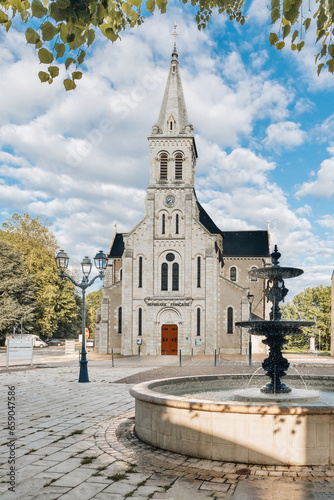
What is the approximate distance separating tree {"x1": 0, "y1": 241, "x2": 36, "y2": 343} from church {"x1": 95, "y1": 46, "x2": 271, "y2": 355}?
40.1 feet

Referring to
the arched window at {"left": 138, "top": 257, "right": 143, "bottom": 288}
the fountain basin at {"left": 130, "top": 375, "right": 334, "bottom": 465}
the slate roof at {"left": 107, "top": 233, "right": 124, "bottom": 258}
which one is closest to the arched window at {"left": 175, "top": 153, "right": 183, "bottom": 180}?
the arched window at {"left": 138, "top": 257, "right": 143, "bottom": 288}

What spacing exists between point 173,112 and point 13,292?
2717 cm

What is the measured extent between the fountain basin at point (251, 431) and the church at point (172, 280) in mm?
34083

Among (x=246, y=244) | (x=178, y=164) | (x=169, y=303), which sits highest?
(x=178, y=164)

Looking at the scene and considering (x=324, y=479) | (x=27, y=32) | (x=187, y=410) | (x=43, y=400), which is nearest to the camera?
(x=27, y=32)

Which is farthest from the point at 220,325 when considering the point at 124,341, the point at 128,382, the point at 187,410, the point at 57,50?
the point at 57,50

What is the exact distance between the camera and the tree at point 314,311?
68938mm

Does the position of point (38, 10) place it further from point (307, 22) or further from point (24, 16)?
point (307, 22)

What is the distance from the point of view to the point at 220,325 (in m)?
43.4

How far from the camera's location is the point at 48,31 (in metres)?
3.66

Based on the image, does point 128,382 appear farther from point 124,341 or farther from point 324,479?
point 124,341

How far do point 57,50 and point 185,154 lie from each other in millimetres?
41363

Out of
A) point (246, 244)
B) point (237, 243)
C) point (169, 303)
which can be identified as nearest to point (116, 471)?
point (169, 303)

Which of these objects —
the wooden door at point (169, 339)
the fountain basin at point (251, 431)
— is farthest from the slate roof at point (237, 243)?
the fountain basin at point (251, 431)
